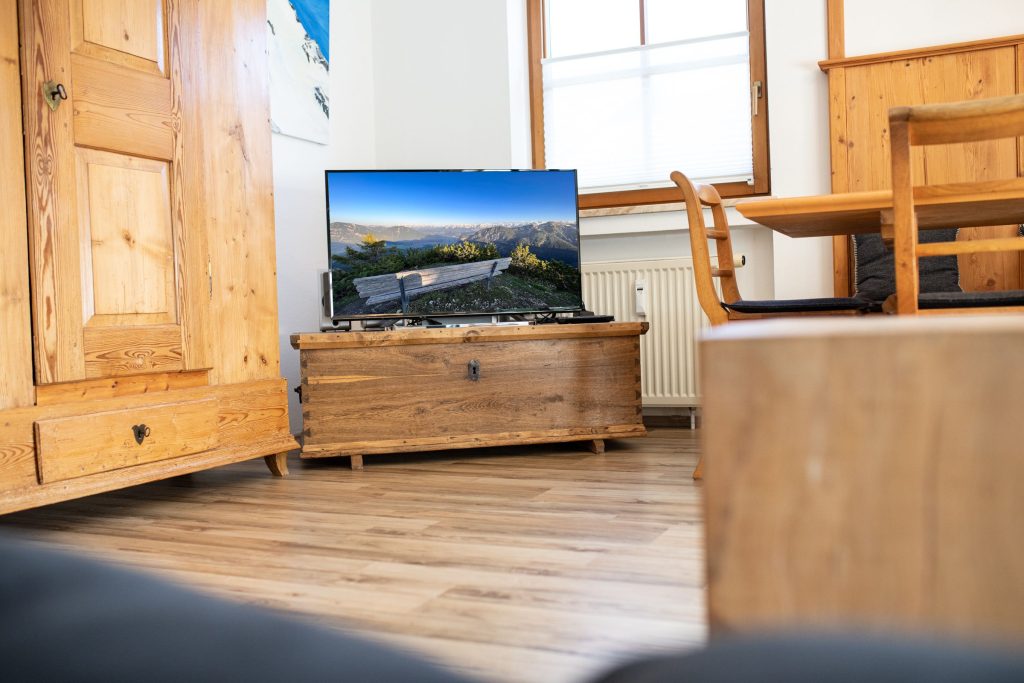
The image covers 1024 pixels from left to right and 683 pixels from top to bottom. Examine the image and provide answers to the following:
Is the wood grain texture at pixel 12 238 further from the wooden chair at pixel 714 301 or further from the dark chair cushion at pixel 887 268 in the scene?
the dark chair cushion at pixel 887 268

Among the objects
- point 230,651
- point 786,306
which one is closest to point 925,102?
point 786,306

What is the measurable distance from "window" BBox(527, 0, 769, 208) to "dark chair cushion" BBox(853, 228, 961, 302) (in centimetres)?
53

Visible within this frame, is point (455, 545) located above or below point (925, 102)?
below

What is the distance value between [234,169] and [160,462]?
0.86 m

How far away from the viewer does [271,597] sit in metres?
1.52

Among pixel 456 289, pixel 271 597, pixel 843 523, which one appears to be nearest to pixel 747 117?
pixel 456 289

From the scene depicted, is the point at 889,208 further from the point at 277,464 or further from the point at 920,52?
the point at 277,464

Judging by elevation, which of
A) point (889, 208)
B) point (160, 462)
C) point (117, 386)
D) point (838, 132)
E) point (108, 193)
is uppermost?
point (838, 132)

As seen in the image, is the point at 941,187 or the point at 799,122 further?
the point at 799,122

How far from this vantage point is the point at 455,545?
1850 millimetres

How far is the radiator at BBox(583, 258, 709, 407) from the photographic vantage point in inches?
145

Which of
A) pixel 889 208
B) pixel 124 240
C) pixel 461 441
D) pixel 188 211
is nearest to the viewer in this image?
pixel 889 208

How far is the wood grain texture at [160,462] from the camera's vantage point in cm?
192

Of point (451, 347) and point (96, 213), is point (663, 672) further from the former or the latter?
point (451, 347)
